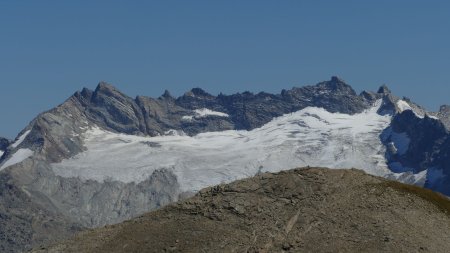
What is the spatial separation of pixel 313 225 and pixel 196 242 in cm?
1036

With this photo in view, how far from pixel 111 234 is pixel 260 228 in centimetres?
1502

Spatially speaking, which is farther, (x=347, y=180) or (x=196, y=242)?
(x=347, y=180)

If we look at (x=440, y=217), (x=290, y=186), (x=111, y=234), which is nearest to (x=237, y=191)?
(x=290, y=186)

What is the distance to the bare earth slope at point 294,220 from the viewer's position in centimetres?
9606

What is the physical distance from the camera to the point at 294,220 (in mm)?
99375

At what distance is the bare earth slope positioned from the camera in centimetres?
9606

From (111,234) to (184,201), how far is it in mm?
7602

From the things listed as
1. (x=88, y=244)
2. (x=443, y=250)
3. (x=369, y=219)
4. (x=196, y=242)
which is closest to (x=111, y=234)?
(x=88, y=244)

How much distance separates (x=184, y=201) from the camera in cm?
10706

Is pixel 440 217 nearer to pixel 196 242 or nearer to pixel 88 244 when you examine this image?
pixel 196 242

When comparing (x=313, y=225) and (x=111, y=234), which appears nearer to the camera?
(x=313, y=225)

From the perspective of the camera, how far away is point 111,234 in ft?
345

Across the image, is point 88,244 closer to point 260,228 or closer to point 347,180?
point 260,228

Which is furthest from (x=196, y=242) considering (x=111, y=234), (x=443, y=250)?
(x=443, y=250)
